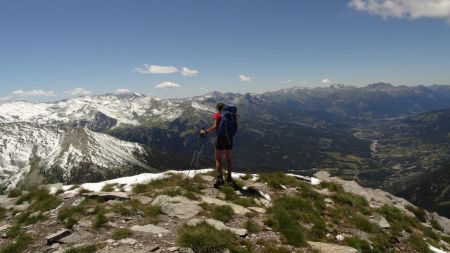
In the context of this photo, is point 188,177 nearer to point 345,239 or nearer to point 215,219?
point 215,219

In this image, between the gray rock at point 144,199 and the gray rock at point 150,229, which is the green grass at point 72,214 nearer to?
the gray rock at point 144,199

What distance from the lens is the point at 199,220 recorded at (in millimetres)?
16453

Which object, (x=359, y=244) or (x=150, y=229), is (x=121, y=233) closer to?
(x=150, y=229)

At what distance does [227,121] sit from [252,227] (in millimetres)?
8291

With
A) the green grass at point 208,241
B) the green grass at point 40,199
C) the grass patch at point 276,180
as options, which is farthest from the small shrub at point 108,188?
the green grass at point 208,241

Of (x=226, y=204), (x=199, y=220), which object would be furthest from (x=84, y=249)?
(x=226, y=204)

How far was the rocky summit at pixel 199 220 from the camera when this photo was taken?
1475cm

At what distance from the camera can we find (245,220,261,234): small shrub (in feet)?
54.3

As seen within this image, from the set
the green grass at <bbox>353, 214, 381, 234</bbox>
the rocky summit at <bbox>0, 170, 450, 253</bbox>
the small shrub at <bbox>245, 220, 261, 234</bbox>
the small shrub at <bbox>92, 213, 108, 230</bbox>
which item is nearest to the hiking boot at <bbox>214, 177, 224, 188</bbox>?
the rocky summit at <bbox>0, 170, 450, 253</bbox>

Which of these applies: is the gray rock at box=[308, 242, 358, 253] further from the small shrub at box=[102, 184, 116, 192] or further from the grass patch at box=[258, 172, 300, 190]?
the small shrub at box=[102, 184, 116, 192]

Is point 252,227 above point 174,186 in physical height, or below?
below

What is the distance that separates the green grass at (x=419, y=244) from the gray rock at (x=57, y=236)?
16788 mm

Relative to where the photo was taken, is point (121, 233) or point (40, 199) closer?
point (121, 233)

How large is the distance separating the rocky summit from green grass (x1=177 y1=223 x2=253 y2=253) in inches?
1.5
